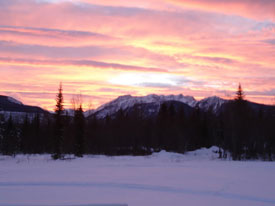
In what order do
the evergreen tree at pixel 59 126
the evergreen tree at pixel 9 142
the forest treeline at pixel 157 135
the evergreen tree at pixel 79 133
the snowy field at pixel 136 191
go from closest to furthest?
1. the snowy field at pixel 136 191
2. the evergreen tree at pixel 59 126
3. the forest treeline at pixel 157 135
4. the evergreen tree at pixel 79 133
5. the evergreen tree at pixel 9 142

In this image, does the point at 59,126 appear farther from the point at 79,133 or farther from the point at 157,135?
the point at 157,135

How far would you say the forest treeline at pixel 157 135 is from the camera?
4231 centimetres

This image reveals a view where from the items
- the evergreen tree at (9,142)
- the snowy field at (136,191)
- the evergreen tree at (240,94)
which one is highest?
the evergreen tree at (240,94)

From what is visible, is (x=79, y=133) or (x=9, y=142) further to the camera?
(x=9, y=142)

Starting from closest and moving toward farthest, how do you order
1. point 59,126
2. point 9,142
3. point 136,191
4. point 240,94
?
point 136,191 < point 59,126 < point 240,94 < point 9,142

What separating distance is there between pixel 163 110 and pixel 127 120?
29.7 ft

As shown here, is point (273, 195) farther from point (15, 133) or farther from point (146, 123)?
point (15, 133)

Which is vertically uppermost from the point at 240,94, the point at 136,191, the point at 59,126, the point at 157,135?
the point at 240,94

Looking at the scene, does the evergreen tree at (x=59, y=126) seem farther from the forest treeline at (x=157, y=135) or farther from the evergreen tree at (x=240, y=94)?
the evergreen tree at (x=240, y=94)

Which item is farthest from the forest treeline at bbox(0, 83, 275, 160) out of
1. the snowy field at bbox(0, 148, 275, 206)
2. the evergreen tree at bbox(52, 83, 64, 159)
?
the snowy field at bbox(0, 148, 275, 206)

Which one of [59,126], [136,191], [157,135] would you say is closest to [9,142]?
[59,126]

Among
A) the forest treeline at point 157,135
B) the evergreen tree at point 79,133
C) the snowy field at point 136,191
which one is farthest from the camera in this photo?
the evergreen tree at point 79,133

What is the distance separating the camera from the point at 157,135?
5972 cm

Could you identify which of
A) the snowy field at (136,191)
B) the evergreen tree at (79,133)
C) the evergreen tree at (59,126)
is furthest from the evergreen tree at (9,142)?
the snowy field at (136,191)
